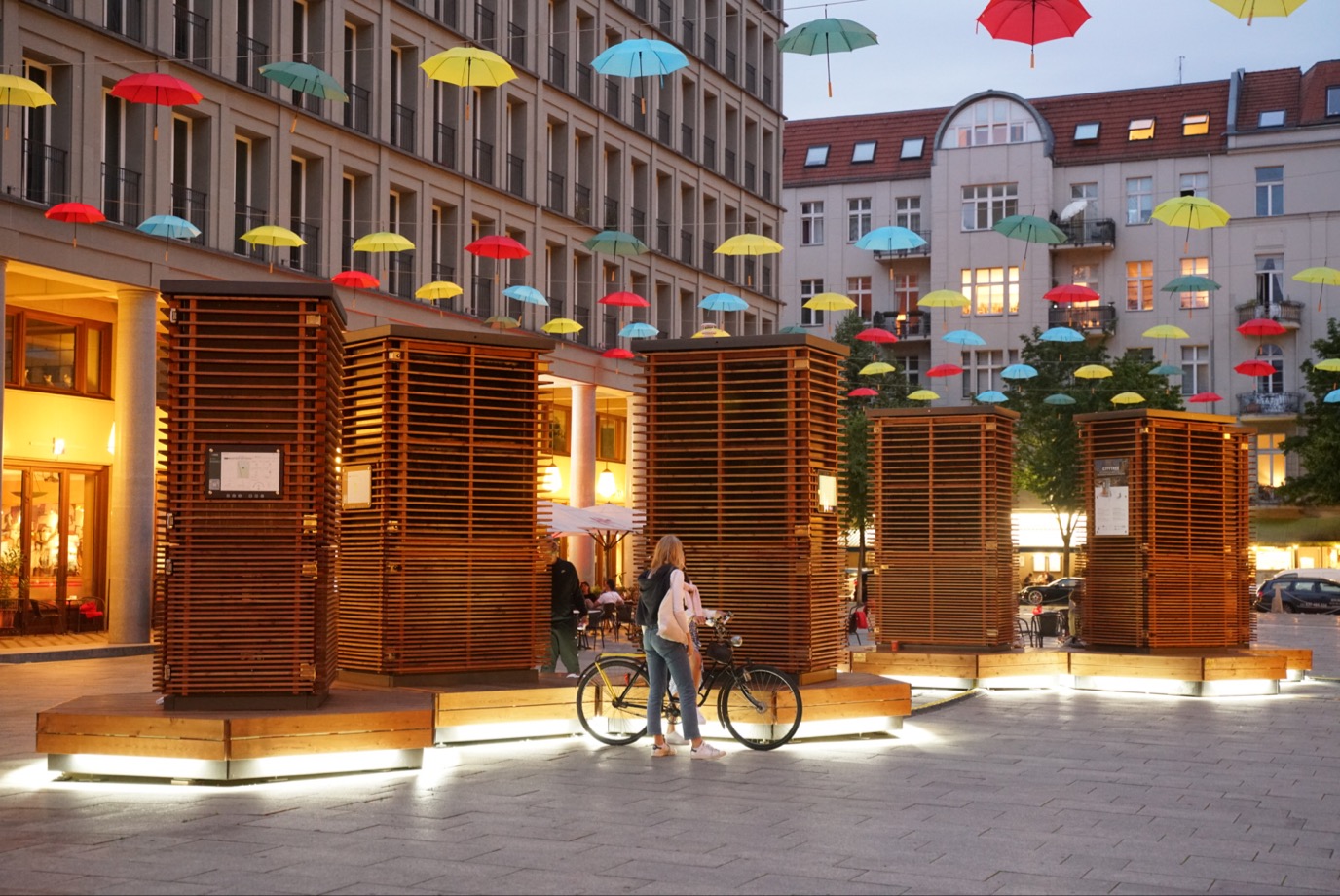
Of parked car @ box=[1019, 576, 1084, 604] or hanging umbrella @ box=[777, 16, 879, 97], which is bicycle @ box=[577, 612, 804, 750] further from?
parked car @ box=[1019, 576, 1084, 604]

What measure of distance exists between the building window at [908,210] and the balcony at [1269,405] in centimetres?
1615

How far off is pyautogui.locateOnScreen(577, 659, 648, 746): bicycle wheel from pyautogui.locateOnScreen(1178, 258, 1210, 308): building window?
57528mm

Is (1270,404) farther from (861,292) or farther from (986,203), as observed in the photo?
(861,292)

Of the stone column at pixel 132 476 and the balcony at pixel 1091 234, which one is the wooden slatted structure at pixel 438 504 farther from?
the balcony at pixel 1091 234

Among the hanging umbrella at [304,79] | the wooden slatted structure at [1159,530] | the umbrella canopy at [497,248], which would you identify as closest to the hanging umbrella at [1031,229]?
the wooden slatted structure at [1159,530]

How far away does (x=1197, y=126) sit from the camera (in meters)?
69.8

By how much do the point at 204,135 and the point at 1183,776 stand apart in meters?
24.2

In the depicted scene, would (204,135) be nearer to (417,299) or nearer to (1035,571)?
(417,299)

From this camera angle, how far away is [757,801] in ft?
39.6

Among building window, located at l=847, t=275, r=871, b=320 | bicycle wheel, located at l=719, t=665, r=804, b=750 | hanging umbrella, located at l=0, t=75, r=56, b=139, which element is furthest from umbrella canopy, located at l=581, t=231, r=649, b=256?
building window, located at l=847, t=275, r=871, b=320

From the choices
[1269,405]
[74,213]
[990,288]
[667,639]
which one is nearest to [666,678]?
[667,639]

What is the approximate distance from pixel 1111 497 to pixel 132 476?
17367 mm

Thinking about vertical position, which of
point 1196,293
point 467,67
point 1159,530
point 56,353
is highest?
point 1196,293

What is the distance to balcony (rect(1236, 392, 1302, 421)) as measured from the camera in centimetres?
6588
